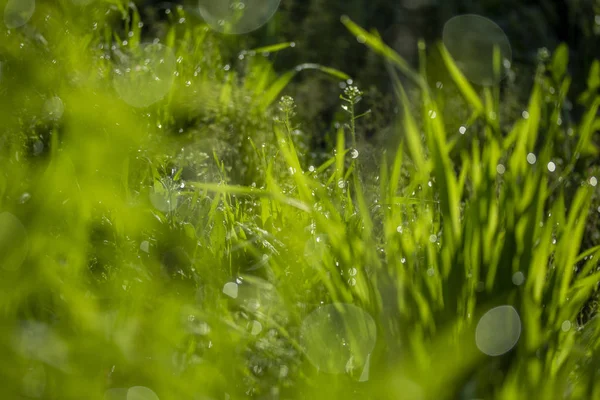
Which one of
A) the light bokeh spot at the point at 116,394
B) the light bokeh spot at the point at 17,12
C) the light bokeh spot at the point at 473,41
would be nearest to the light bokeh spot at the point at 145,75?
the light bokeh spot at the point at 17,12

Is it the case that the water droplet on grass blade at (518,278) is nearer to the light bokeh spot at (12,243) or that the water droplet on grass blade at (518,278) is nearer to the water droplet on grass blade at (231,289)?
the water droplet on grass blade at (231,289)

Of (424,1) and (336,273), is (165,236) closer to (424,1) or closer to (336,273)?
(336,273)

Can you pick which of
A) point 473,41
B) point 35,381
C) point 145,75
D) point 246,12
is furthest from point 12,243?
point 473,41

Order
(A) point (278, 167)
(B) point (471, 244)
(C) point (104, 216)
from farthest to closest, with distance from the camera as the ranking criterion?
(A) point (278, 167) < (C) point (104, 216) < (B) point (471, 244)

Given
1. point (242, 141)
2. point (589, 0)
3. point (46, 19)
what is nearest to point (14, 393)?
point (46, 19)

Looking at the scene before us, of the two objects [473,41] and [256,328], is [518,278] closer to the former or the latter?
[256,328]

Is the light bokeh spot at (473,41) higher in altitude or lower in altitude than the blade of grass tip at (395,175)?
lower

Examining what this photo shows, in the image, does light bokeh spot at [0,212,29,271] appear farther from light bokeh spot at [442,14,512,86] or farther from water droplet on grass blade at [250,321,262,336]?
light bokeh spot at [442,14,512,86]
